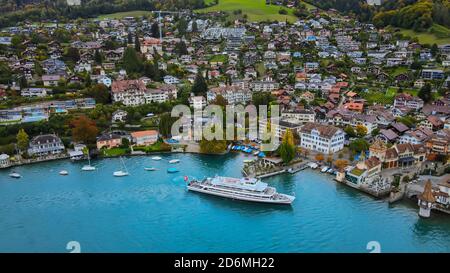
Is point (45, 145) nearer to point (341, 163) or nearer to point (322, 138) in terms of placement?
point (322, 138)

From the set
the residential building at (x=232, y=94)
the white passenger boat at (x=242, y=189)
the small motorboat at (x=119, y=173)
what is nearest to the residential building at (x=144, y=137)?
the small motorboat at (x=119, y=173)

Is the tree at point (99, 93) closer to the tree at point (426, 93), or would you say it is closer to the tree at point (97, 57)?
the tree at point (97, 57)

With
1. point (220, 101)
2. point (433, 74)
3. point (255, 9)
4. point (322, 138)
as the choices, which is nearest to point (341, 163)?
point (322, 138)

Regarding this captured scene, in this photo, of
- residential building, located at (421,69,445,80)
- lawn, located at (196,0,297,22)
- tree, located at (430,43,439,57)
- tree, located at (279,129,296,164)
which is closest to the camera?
tree, located at (279,129,296,164)

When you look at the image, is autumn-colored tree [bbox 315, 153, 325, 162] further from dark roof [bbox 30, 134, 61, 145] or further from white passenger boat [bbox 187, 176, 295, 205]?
dark roof [bbox 30, 134, 61, 145]

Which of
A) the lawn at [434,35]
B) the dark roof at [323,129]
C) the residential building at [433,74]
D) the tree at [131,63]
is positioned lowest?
the dark roof at [323,129]

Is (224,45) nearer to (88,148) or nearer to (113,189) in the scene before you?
(88,148)

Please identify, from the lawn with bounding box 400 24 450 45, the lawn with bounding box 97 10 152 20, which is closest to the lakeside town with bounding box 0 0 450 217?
the lawn with bounding box 400 24 450 45
